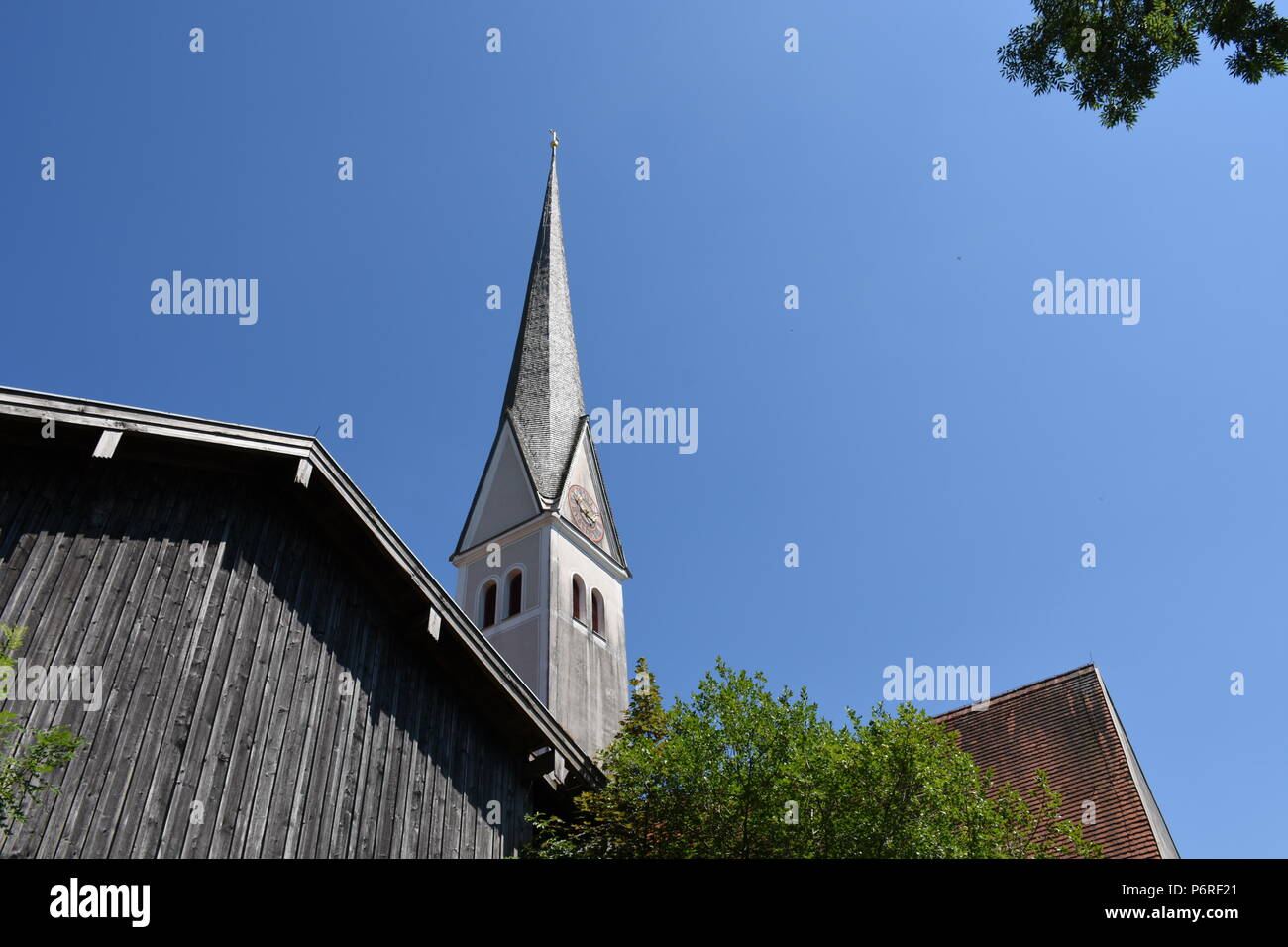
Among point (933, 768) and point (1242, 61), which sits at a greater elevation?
point (1242, 61)

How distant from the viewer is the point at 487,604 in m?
35.1

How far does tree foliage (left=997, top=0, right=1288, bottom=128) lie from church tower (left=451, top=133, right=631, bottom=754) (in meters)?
24.0

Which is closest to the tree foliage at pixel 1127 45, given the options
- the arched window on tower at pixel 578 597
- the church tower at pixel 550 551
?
the church tower at pixel 550 551

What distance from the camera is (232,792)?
10.1 m

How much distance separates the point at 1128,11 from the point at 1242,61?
94 cm

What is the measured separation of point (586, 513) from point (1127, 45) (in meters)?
29.4

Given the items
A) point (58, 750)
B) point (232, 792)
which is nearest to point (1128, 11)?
point (58, 750)

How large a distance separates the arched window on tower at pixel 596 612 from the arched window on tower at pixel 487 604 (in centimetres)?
331

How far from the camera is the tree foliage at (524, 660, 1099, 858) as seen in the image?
10180 millimetres

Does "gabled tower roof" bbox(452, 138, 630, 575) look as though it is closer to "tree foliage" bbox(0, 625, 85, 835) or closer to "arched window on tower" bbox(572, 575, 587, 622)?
"arched window on tower" bbox(572, 575, 587, 622)

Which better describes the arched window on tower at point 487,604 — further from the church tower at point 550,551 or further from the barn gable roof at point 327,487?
the barn gable roof at point 327,487

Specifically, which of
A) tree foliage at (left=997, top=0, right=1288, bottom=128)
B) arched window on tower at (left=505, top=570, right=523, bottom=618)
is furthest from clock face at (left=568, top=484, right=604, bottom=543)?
tree foliage at (left=997, top=0, right=1288, bottom=128)

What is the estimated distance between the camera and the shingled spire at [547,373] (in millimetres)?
36656
